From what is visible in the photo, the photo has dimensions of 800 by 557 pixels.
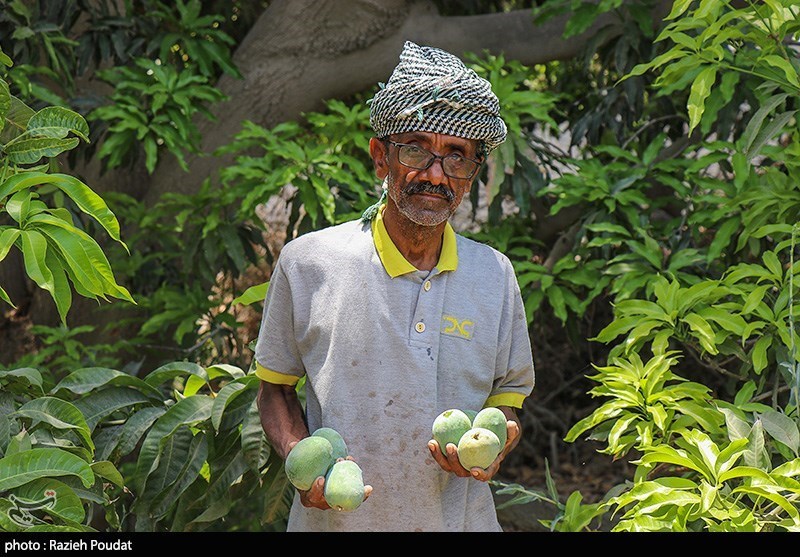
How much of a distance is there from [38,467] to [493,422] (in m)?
0.88

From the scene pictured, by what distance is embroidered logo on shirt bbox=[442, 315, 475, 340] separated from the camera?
2152mm

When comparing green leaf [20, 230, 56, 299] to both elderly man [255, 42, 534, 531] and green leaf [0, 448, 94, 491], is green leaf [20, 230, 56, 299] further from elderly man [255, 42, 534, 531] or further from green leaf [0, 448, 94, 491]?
elderly man [255, 42, 534, 531]

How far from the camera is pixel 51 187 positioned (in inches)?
127

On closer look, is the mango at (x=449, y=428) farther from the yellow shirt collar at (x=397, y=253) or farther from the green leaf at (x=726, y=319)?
the green leaf at (x=726, y=319)

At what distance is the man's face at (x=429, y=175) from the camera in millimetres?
2109

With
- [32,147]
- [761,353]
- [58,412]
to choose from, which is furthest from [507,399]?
[32,147]

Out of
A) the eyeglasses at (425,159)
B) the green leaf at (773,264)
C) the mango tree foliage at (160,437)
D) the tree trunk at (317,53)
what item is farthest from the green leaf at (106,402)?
the green leaf at (773,264)

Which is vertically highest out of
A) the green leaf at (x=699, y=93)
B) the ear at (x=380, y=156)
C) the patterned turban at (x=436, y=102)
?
the patterned turban at (x=436, y=102)

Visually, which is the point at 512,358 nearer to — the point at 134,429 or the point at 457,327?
the point at 457,327

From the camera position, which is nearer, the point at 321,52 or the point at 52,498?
the point at 52,498

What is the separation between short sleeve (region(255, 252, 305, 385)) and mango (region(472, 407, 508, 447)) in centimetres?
41

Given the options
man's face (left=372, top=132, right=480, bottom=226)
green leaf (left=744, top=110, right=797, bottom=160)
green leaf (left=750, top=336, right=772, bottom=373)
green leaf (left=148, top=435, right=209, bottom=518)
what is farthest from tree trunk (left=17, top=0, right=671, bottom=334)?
man's face (left=372, top=132, right=480, bottom=226)

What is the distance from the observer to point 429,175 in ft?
6.90

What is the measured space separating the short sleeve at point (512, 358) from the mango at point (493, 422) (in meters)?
0.18
